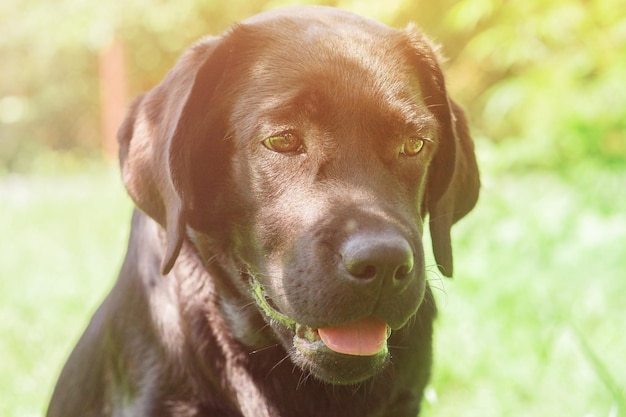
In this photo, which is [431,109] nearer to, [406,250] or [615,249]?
[406,250]

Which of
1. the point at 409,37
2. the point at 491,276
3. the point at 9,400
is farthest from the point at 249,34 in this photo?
the point at 491,276

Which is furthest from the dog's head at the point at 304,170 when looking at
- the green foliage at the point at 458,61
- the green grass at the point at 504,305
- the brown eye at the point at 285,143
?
the green grass at the point at 504,305

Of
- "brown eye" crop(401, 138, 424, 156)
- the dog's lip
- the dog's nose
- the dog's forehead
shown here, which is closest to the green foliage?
the dog's forehead

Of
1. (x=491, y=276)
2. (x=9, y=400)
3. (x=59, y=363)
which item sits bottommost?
(x=491, y=276)

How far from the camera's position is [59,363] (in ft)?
13.9

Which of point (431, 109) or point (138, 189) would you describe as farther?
point (431, 109)

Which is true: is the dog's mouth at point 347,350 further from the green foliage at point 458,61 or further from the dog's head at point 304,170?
the green foliage at point 458,61

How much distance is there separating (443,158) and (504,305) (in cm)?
204

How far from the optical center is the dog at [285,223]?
224 centimetres

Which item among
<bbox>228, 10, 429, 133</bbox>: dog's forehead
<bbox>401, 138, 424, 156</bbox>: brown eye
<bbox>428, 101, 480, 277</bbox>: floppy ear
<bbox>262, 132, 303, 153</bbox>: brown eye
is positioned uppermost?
<bbox>228, 10, 429, 133</bbox>: dog's forehead

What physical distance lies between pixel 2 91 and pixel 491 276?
14787 millimetres

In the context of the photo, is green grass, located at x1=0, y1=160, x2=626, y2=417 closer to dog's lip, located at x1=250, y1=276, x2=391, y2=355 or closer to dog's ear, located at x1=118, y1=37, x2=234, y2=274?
dog's lip, located at x1=250, y1=276, x2=391, y2=355

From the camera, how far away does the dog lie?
2238 mm

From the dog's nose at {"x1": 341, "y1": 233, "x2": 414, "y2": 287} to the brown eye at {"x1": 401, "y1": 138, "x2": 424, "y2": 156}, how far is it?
1.39 ft
